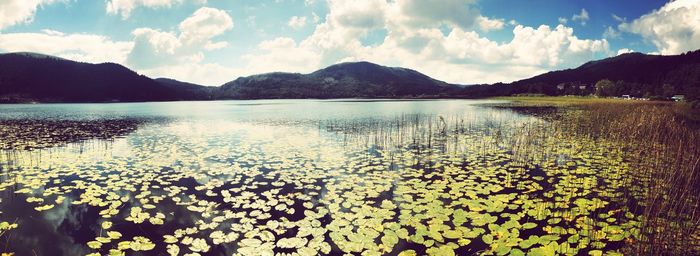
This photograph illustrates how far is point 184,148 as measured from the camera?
67.8ft

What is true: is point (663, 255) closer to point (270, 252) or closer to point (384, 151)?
point (270, 252)

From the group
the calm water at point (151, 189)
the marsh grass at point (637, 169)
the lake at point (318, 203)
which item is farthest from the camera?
the calm water at point (151, 189)

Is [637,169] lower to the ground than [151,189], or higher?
higher

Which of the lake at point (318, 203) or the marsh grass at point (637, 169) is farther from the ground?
the marsh grass at point (637, 169)

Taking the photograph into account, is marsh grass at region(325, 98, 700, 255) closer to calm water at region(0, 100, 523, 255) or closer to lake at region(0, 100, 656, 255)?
lake at region(0, 100, 656, 255)

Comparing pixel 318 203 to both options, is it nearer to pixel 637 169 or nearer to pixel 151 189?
pixel 151 189

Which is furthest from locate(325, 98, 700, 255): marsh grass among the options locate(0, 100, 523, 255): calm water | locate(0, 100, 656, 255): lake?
locate(0, 100, 523, 255): calm water

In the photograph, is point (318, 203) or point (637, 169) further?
point (637, 169)

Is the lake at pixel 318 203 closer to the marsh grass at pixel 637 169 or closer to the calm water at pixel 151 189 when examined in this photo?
the calm water at pixel 151 189

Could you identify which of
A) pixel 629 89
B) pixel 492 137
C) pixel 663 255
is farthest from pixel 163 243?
pixel 629 89

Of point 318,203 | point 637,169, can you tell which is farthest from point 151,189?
point 637,169

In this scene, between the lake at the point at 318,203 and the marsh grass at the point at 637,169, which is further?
the lake at the point at 318,203

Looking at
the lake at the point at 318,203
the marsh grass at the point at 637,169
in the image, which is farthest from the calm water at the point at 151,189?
the marsh grass at the point at 637,169

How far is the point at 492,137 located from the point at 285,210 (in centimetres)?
1862
